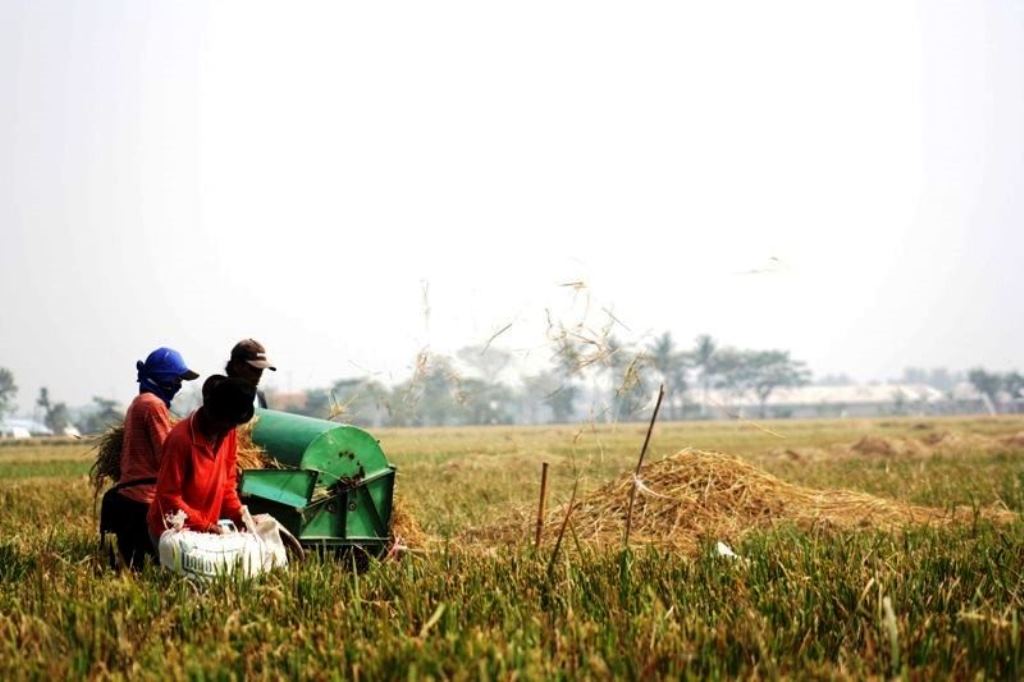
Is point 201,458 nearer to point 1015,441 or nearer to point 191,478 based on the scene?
point 191,478

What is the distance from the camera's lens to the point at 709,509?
9.26 m

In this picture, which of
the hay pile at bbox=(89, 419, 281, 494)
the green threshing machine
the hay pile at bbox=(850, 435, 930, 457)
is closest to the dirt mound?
the hay pile at bbox=(850, 435, 930, 457)

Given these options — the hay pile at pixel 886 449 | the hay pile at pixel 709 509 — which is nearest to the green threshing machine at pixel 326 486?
the hay pile at pixel 709 509

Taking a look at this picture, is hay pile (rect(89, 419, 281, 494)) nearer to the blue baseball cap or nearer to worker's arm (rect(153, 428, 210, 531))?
the blue baseball cap

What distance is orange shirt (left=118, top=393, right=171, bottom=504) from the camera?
6.48 metres

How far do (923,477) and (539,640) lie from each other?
43.5ft

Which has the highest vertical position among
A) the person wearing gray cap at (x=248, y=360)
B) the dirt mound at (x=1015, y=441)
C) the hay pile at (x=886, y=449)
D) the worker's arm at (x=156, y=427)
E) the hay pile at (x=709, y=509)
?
the person wearing gray cap at (x=248, y=360)

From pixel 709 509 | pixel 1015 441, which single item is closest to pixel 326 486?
pixel 709 509

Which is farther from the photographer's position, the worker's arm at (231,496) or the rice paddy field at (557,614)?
the worker's arm at (231,496)

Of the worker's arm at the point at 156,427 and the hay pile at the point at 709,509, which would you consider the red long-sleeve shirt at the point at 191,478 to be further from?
the hay pile at the point at 709,509

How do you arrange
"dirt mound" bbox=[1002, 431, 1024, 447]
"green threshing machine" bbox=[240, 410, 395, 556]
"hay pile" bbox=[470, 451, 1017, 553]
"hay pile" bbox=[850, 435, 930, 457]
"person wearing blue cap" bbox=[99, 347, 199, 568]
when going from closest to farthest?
"person wearing blue cap" bbox=[99, 347, 199, 568] → "green threshing machine" bbox=[240, 410, 395, 556] → "hay pile" bbox=[470, 451, 1017, 553] → "hay pile" bbox=[850, 435, 930, 457] → "dirt mound" bbox=[1002, 431, 1024, 447]

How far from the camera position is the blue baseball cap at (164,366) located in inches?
263

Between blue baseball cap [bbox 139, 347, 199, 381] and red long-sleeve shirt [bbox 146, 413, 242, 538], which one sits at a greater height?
blue baseball cap [bbox 139, 347, 199, 381]

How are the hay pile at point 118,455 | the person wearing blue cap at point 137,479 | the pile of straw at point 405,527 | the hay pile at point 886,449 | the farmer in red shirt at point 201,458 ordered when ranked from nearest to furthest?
the farmer in red shirt at point 201,458, the person wearing blue cap at point 137,479, the hay pile at point 118,455, the pile of straw at point 405,527, the hay pile at point 886,449
